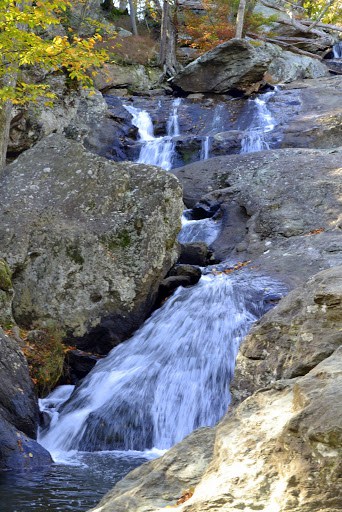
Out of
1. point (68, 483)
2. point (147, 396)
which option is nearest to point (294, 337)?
point (68, 483)

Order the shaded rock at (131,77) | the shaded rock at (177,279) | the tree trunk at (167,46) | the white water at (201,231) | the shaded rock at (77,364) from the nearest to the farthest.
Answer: the shaded rock at (77,364)
the shaded rock at (177,279)
the white water at (201,231)
the shaded rock at (131,77)
the tree trunk at (167,46)

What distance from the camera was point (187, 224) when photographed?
44.5ft

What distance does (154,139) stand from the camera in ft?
64.7

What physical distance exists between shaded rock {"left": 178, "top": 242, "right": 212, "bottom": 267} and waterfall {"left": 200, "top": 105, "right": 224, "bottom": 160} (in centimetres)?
649

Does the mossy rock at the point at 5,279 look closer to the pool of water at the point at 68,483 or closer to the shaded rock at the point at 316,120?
the pool of water at the point at 68,483

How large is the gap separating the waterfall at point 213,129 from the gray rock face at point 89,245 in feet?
24.9

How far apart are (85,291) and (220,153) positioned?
9.25 m

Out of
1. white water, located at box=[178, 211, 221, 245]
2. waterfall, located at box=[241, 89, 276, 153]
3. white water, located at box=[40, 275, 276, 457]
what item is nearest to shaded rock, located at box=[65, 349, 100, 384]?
white water, located at box=[40, 275, 276, 457]

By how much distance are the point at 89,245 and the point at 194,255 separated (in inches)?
106

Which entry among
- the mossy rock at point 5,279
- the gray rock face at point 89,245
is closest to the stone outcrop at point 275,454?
the mossy rock at point 5,279

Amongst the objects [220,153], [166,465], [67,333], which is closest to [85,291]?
[67,333]

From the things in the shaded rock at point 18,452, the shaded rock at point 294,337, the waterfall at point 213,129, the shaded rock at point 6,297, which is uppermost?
the shaded rock at point 294,337

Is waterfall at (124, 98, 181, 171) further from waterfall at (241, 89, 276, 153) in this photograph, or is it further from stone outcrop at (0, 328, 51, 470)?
stone outcrop at (0, 328, 51, 470)

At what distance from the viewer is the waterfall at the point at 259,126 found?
17859 mm
